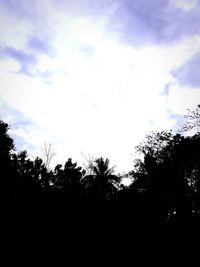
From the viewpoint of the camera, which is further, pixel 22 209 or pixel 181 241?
pixel 181 241

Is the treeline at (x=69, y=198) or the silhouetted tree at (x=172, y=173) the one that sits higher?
the silhouetted tree at (x=172, y=173)

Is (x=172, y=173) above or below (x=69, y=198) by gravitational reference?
above

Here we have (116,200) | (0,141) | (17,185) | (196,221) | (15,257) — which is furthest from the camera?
(0,141)

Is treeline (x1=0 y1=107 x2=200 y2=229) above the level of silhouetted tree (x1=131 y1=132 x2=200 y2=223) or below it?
below

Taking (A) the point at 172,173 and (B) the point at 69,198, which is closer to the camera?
(B) the point at 69,198

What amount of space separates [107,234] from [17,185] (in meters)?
5.58

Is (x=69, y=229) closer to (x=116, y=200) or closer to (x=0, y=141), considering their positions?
(x=116, y=200)

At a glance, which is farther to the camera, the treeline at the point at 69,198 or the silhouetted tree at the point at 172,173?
the silhouetted tree at the point at 172,173

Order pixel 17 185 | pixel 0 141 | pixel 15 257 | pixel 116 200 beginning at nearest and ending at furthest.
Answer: pixel 15 257 < pixel 17 185 < pixel 116 200 < pixel 0 141

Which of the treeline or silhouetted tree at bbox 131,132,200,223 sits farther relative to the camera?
silhouetted tree at bbox 131,132,200,223

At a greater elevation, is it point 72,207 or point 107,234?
point 72,207

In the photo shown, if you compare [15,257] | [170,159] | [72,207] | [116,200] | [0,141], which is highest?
[170,159]

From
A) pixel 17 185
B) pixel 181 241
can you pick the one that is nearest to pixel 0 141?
pixel 17 185

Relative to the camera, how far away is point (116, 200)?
1650cm
